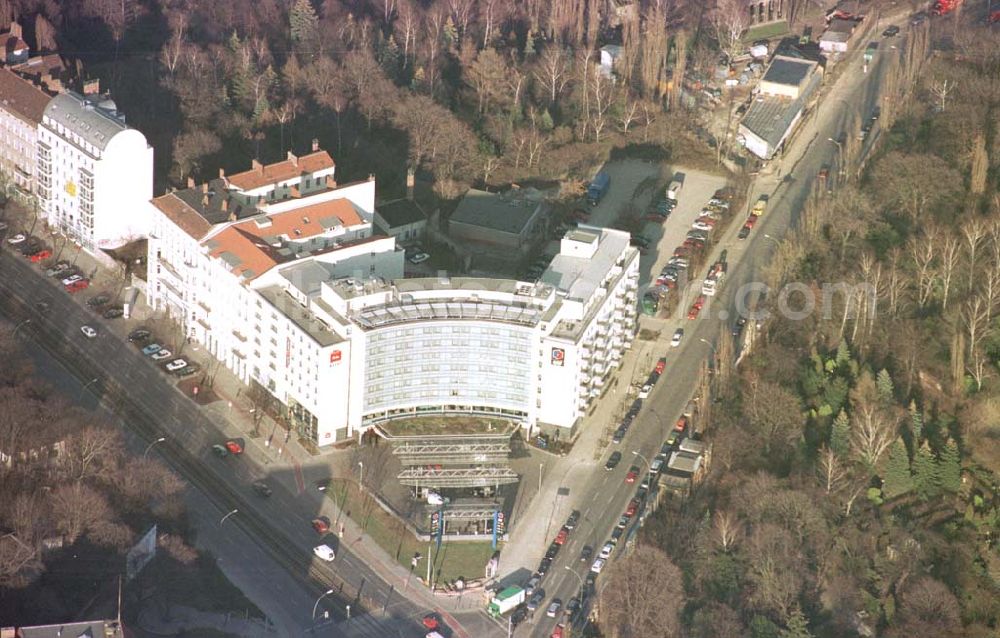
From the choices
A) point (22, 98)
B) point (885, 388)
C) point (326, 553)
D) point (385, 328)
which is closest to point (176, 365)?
point (385, 328)

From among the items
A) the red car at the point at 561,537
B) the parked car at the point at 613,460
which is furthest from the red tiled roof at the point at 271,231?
the red car at the point at 561,537

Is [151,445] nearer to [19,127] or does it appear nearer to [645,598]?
[19,127]

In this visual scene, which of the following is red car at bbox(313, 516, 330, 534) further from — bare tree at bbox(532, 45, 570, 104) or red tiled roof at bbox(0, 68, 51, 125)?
bare tree at bbox(532, 45, 570, 104)

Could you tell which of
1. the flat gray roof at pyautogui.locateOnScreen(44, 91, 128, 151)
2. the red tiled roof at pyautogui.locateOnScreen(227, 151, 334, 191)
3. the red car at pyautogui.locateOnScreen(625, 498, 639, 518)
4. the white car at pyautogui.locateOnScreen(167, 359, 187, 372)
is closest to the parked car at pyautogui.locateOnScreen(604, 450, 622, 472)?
the red car at pyautogui.locateOnScreen(625, 498, 639, 518)

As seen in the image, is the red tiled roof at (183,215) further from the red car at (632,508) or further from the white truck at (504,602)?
the white truck at (504,602)

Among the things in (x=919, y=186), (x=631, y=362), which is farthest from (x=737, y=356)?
(x=919, y=186)

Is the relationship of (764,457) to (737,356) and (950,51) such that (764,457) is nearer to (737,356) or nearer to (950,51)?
(737,356)

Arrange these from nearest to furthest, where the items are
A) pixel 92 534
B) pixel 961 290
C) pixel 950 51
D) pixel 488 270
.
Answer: pixel 92 534 → pixel 961 290 → pixel 488 270 → pixel 950 51
